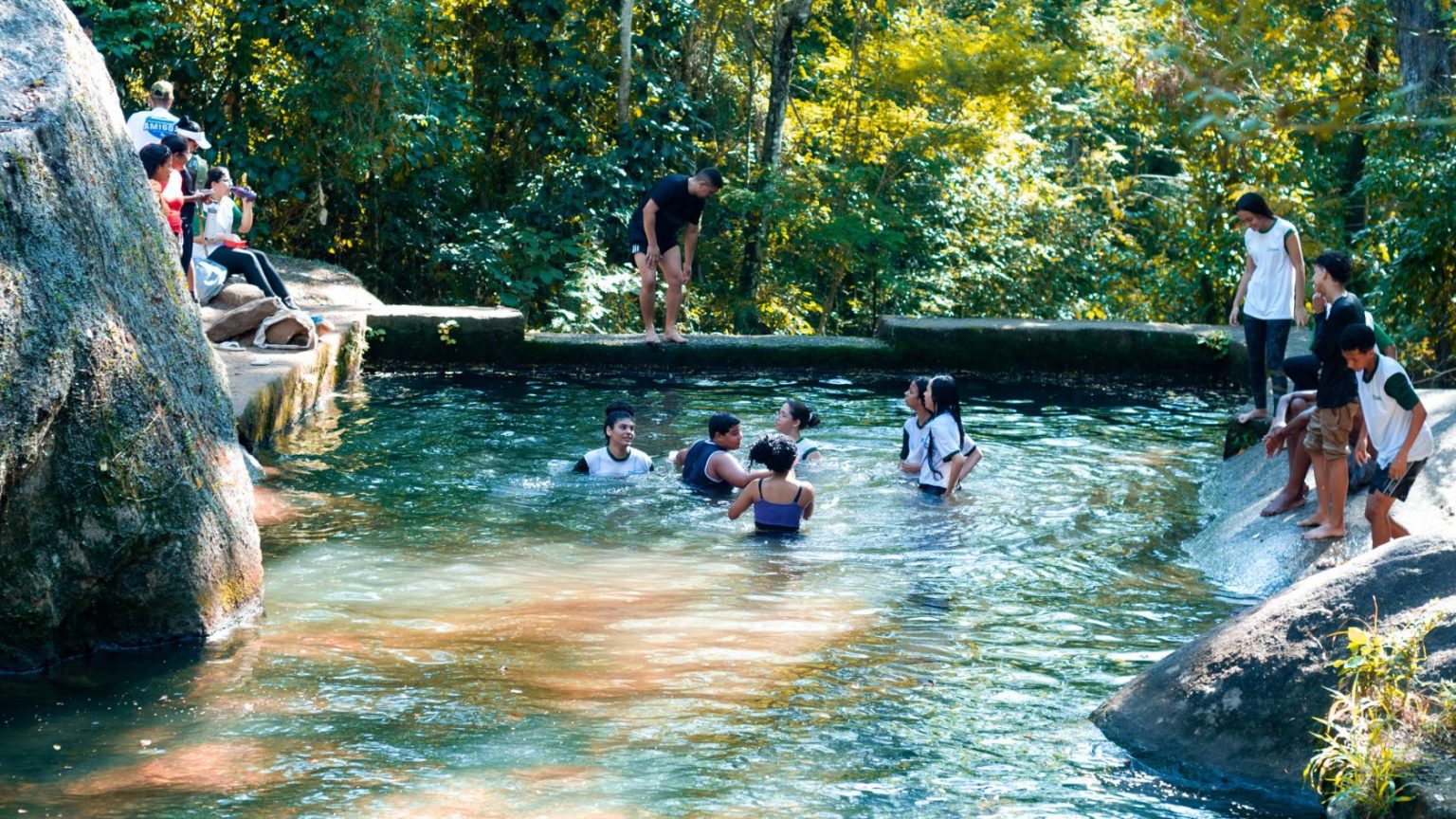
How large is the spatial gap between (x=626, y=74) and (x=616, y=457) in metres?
9.33

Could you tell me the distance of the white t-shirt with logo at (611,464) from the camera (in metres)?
10.9

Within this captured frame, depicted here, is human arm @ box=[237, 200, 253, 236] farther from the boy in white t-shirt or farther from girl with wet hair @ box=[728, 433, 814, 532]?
the boy in white t-shirt

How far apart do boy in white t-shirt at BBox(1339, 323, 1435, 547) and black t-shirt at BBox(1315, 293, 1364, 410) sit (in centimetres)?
41

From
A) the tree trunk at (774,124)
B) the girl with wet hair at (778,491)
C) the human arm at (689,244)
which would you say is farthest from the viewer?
the tree trunk at (774,124)

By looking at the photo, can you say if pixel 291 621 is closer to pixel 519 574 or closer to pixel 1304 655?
pixel 519 574

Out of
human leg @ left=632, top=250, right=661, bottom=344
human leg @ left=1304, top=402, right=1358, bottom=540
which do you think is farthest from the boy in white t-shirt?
human leg @ left=632, top=250, right=661, bottom=344

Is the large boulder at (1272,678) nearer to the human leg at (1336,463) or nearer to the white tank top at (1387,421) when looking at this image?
the white tank top at (1387,421)

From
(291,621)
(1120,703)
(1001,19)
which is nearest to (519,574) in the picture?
(291,621)

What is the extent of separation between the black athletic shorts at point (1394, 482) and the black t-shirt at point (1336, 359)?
634 mm

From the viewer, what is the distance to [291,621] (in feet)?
24.7

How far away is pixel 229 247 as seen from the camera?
13852mm

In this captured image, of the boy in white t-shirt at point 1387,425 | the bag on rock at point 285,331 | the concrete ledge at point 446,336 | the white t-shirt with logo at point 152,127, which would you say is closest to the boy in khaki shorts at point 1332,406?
the boy in white t-shirt at point 1387,425

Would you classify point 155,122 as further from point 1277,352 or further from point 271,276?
point 1277,352

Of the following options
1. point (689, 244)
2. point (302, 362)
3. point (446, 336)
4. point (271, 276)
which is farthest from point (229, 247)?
point (689, 244)
